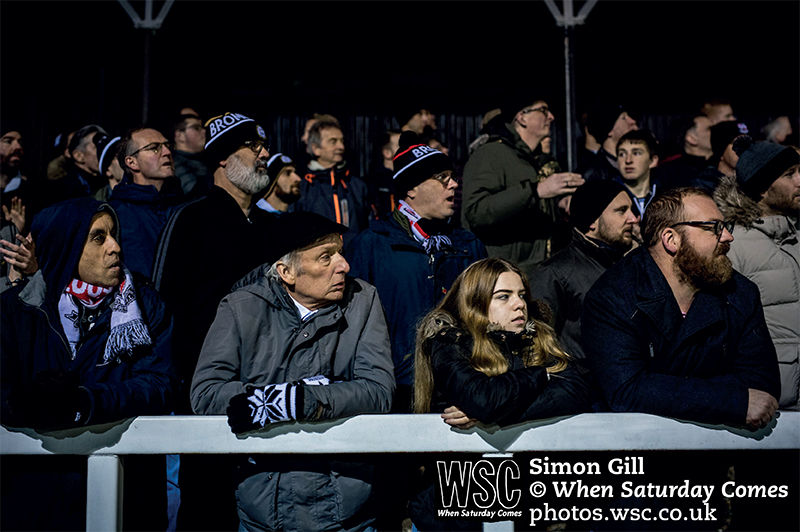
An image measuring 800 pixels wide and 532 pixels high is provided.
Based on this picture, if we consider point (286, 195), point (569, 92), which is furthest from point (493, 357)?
point (569, 92)

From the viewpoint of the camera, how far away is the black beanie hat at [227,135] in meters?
4.95

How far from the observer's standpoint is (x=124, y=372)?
3.46 meters

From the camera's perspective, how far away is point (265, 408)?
307 centimetres

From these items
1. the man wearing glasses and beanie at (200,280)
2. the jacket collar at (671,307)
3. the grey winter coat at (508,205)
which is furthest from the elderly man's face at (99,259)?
the grey winter coat at (508,205)

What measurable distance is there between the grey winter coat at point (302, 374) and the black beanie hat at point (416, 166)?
1.19 meters

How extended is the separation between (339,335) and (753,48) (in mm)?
8812

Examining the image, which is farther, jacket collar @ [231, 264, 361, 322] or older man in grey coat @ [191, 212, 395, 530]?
jacket collar @ [231, 264, 361, 322]

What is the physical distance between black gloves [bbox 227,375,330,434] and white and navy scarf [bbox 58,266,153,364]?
0.62 metres

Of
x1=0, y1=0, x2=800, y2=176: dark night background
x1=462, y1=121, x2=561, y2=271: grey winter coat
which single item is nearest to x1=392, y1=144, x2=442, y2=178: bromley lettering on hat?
x1=462, y1=121, x2=561, y2=271: grey winter coat

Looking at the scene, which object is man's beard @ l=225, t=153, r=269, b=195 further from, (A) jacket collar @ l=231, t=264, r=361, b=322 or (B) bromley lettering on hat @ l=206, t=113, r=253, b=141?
(A) jacket collar @ l=231, t=264, r=361, b=322

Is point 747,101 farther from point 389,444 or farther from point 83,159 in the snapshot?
point 389,444

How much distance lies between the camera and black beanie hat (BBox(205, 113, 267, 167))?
4949mm

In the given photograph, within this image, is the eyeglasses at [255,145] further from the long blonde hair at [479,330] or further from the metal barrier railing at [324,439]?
the metal barrier railing at [324,439]

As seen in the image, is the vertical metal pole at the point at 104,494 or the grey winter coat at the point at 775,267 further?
the grey winter coat at the point at 775,267
